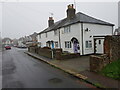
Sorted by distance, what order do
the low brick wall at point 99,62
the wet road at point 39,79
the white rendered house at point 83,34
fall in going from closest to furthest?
the wet road at point 39,79 < the low brick wall at point 99,62 < the white rendered house at point 83,34

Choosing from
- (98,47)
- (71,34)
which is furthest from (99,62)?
(98,47)

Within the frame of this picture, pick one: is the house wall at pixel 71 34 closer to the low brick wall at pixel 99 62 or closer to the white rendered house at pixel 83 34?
the white rendered house at pixel 83 34

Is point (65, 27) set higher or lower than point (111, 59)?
higher

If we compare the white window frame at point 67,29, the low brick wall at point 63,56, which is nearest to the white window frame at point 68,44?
the white window frame at point 67,29

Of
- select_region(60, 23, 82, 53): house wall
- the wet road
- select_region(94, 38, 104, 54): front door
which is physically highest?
select_region(60, 23, 82, 53): house wall

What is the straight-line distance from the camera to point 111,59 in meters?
7.96

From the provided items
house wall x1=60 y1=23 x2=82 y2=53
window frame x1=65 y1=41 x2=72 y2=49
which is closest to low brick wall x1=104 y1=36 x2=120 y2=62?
house wall x1=60 y1=23 x2=82 y2=53

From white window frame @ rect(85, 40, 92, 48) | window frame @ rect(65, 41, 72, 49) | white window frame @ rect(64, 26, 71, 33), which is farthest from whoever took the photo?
window frame @ rect(65, 41, 72, 49)

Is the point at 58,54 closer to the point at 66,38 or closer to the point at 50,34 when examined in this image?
the point at 66,38

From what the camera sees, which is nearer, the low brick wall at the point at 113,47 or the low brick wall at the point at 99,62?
the low brick wall at the point at 99,62

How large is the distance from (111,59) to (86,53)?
355 inches

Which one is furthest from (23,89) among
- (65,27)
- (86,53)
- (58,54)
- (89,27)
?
(65,27)

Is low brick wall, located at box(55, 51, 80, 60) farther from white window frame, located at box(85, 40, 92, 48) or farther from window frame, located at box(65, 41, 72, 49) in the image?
window frame, located at box(65, 41, 72, 49)

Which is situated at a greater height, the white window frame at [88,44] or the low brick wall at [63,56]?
the white window frame at [88,44]
